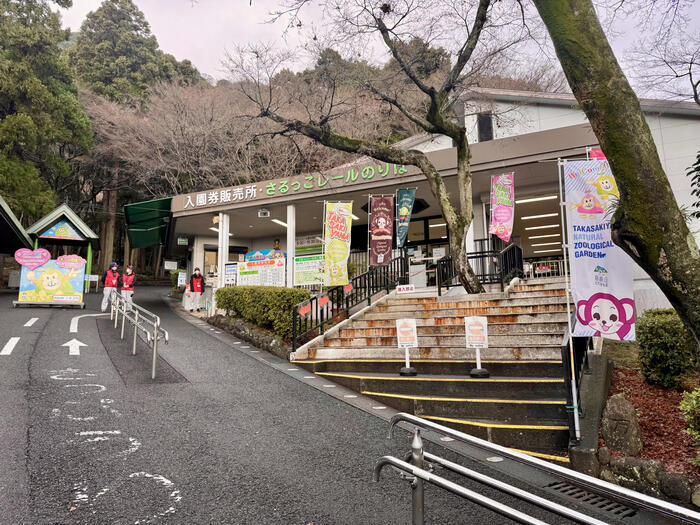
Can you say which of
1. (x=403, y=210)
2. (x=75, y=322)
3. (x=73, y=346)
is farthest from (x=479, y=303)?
(x=75, y=322)

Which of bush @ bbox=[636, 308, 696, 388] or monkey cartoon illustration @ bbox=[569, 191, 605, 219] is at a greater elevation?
monkey cartoon illustration @ bbox=[569, 191, 605, 219]

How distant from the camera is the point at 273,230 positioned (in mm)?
19516

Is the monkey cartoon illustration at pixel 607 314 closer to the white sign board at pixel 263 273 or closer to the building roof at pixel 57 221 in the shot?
the white sign board at pixel 263 273

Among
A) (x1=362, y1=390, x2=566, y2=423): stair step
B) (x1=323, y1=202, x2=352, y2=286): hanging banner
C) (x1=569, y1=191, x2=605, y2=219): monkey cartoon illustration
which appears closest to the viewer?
(x1=569, y1=191, x2=605, y2=219): monkey cartoon illustration

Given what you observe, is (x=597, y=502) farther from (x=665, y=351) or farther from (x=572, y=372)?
(x=665, y=351)

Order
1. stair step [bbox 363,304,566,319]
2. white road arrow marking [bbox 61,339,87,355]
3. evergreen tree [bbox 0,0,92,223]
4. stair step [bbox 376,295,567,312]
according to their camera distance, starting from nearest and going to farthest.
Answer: stair step [bbox 363,304,566,319]
stair step [bbox 376,295,567,312]
white road arrow marking [bbox 61,339,87,355]
evergreen tree [bbox 0,0,92,223]

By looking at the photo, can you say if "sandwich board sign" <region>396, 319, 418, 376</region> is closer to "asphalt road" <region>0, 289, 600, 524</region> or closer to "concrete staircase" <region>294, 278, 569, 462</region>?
"concrete staircase" <region>294, 278, 569, 462</region>

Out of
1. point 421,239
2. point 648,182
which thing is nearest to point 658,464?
point 648,182

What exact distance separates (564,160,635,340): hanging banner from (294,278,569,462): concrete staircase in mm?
1273

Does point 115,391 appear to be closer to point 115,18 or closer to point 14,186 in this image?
point 14,186

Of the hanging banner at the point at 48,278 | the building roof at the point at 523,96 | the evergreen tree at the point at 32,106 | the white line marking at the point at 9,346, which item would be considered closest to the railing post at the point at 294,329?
the white line marking at the point at 9,346

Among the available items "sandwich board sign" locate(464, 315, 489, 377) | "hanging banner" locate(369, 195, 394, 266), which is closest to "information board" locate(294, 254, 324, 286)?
"hanging banner" locate(369, 195, 394, 266)

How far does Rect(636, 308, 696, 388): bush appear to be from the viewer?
196 inches

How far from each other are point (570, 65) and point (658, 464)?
359 centimetres
